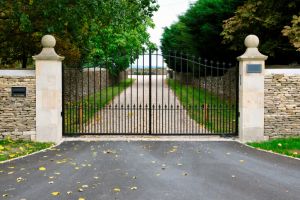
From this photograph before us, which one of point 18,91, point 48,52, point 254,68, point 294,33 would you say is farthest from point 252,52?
point 18,91

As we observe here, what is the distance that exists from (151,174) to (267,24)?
1125 cm

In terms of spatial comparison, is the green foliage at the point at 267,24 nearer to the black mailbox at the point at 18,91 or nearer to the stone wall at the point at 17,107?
the stone wall at the point at 17,107

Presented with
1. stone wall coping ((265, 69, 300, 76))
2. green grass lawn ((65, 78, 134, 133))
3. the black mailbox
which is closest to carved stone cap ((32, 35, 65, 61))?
the black mailbox

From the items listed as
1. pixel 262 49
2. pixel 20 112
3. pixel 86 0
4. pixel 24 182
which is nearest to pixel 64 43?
pixel 86 0

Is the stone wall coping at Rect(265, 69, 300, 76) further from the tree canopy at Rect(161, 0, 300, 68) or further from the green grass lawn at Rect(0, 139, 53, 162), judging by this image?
the green grass lawn at Rect(0, 139, 53, 162)

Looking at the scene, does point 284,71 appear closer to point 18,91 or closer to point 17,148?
point 18,91

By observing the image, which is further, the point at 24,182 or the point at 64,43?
the point at 64,43

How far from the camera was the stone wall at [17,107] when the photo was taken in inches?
513

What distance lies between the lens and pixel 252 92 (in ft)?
43.5

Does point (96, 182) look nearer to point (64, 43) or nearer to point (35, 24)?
point (35, 24)

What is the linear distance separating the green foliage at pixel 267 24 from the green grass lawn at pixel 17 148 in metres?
10.0

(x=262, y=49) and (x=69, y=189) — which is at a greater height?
(x=262, y=49)

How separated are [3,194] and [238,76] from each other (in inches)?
331

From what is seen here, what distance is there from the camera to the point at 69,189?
7.82m
